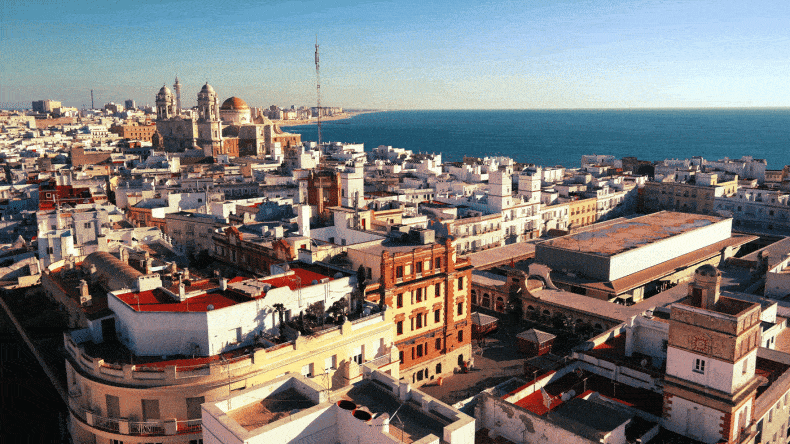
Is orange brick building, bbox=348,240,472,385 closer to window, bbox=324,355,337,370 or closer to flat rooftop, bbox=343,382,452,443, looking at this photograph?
window, bbox=324,355,337,370

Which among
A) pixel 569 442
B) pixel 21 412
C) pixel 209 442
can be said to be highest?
pixel 209 442

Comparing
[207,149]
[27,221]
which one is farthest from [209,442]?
[207,149]

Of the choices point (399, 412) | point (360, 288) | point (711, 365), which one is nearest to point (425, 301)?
point (360, 288)

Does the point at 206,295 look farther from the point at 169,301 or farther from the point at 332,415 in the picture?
the point at 332,415

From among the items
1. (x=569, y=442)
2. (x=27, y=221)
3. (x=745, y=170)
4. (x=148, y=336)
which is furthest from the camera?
(x=745, y=170)

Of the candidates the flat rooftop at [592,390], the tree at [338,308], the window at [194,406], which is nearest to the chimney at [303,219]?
the tree at [338,308]

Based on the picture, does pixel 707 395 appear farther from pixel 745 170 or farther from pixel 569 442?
pixel 745 170

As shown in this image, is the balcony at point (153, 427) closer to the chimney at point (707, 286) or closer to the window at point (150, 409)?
the window at point (150, 409)
